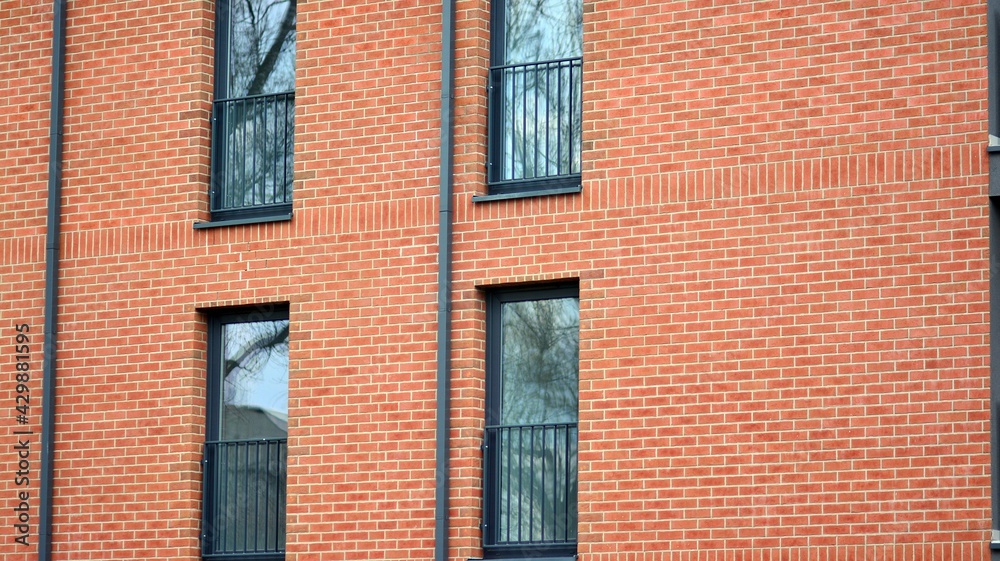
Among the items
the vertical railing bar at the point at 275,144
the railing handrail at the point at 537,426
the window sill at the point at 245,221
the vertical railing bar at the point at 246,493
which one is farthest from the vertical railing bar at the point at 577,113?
the vertical railing bar at the point at 246,493

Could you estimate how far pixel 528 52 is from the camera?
16.2 m

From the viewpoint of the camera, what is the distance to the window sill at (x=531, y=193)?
15.4 meters

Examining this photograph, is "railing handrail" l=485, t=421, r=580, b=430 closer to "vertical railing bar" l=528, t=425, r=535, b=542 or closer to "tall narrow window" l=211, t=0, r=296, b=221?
"vertical railing bar" l=528, t=425, r=535, b=542

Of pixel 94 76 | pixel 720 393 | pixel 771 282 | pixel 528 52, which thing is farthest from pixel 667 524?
pixel 94 76

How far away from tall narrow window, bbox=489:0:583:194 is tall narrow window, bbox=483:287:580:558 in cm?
96

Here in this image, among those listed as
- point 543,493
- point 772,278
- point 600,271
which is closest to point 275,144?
point 600,271

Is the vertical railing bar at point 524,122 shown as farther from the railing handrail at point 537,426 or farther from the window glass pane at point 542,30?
the railing handrail at point 537,426

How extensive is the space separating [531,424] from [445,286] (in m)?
1.25

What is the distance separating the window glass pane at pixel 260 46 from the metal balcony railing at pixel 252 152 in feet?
0.63

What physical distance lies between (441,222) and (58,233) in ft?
11.7

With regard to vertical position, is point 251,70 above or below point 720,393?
above

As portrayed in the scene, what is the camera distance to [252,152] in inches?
667

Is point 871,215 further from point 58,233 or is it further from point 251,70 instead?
point 58,233

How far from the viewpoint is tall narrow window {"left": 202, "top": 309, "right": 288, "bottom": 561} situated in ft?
53.7
